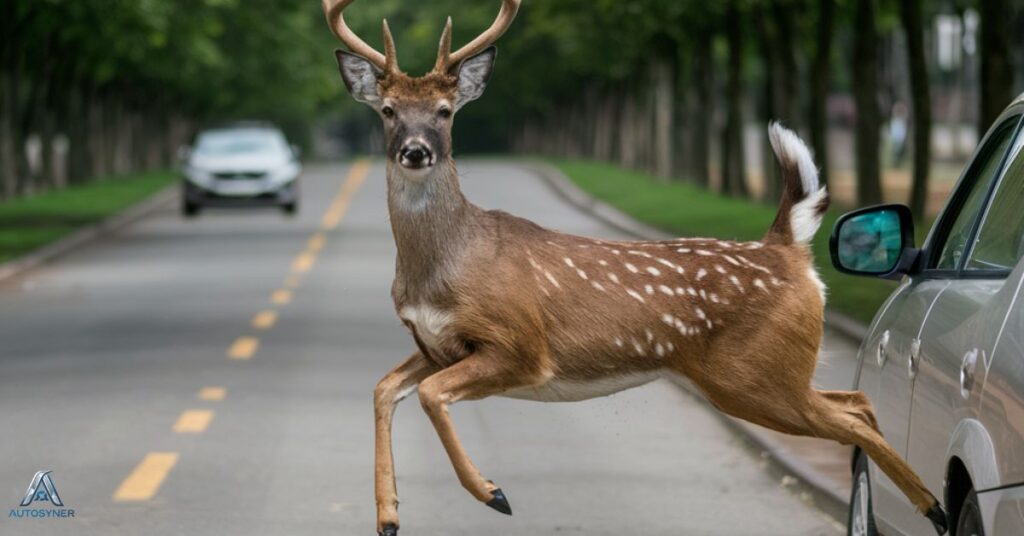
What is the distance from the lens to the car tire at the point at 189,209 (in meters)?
45.3

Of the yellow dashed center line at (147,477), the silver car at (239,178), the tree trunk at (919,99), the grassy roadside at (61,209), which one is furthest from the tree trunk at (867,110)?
the yellow dashed center line at (147,477)

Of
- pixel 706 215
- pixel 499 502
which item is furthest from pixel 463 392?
pixel 706 215

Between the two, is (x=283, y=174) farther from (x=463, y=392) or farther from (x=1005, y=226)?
(x=1005, y=226)

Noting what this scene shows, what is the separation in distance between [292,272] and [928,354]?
22168mm

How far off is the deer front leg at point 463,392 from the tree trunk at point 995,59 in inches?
817

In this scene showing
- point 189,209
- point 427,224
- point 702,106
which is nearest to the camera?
point 427,224

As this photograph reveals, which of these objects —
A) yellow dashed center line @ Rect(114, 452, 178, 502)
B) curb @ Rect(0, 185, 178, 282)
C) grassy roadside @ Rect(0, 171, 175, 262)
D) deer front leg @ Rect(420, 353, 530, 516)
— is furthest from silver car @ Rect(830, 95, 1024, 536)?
grassy roadside @ Rect(0, 171, 175, 262)

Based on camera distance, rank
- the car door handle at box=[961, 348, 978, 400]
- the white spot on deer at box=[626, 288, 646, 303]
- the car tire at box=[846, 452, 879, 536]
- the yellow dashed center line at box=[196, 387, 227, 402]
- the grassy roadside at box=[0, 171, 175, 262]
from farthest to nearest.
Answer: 1. the grassy roadside at box=[0, 171, 175, 262]
2. the yellow dashed center line at box=[196, 387, 227, 402]
3. the car tire at box=[846, 452, 879, 536]
4. the white spot on deer at box=[626, 288, 646, 303]
5. the car door handle at box=[961, 348, 978, 400]

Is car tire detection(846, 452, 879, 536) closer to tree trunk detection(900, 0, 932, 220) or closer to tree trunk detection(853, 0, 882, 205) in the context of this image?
tree trunk detection(900, 0, 932, 220)

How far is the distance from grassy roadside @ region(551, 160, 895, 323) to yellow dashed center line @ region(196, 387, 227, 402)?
5520 millimetres

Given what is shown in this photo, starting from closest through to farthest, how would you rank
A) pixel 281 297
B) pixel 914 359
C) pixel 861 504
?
1. pixel 914 359
2. pixel 861 504
3. pixel 281 297

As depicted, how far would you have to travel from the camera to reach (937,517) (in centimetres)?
656

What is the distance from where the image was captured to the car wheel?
562 cm

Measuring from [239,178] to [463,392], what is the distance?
3774 cm
